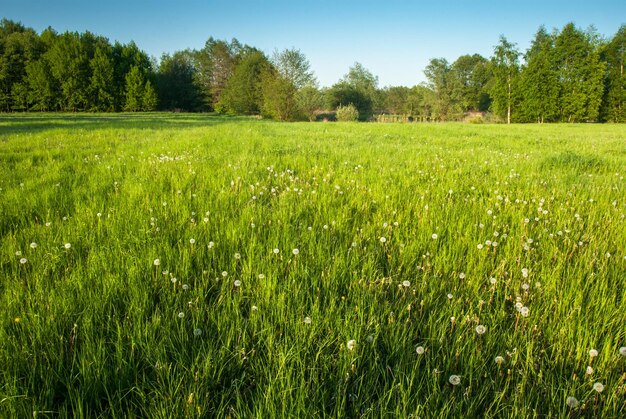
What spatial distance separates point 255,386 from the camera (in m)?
1.27

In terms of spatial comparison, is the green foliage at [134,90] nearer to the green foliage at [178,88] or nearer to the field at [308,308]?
the green foliage at [178,88]

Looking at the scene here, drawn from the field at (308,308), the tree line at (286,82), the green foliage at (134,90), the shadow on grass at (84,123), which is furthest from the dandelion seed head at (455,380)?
the green foliage at (134,90)

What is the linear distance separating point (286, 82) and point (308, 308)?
156 ft

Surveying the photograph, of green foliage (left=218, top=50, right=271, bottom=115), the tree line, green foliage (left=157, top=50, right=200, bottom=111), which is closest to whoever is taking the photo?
the tree line

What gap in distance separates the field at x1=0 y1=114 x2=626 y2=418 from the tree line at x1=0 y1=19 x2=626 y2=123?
1744 inches

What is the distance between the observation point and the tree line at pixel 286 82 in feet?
153

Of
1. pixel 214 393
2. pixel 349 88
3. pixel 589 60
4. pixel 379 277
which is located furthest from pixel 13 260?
pixel 349 88

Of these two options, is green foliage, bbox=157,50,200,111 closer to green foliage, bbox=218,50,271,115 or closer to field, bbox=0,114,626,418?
green foliage, bbox=218,50,271,115

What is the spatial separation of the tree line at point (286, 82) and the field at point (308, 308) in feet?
145

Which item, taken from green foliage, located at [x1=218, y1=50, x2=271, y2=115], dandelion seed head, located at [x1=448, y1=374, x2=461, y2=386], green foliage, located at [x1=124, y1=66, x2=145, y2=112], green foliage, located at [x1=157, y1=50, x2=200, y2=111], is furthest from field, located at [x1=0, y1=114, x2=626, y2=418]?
green foliage, located at [x1=157, y1=50, x2=200, y2=111]

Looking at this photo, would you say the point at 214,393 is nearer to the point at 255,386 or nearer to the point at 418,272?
the point at 255,386

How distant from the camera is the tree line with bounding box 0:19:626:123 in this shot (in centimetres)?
4662

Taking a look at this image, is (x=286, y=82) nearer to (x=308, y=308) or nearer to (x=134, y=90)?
(x=134, y=90)

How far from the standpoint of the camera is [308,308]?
1.69 meters
